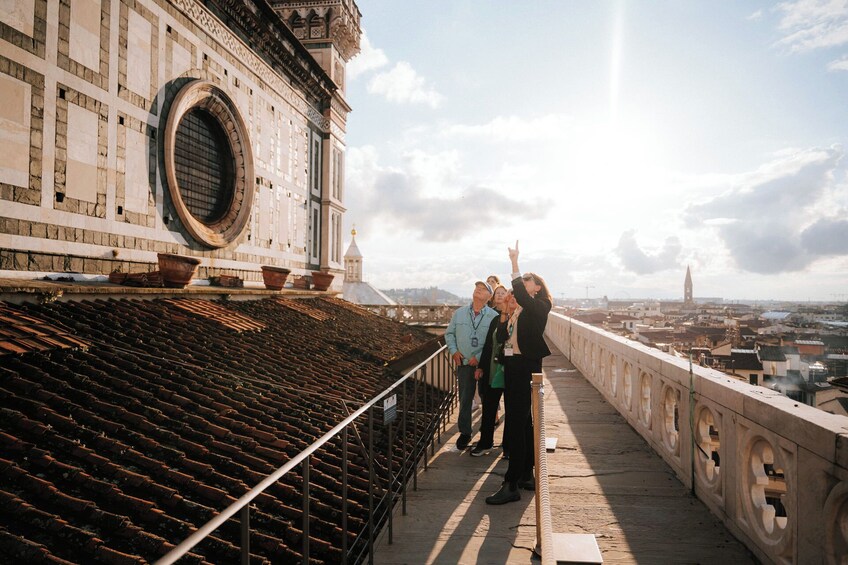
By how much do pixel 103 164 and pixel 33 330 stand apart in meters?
4.73

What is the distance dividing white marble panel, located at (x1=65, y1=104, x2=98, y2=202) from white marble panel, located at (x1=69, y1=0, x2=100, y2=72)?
930 mm

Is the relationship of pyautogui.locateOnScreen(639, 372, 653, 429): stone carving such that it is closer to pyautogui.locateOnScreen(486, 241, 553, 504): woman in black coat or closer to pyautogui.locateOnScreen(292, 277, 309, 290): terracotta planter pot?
pyautogui.locateOnScreen(486, 241, 553, 504): woman in black coat

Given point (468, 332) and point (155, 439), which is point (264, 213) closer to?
point (468, 332)

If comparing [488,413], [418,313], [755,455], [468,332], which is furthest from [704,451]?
[418,313]

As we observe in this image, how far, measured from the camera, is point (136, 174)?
417 inches

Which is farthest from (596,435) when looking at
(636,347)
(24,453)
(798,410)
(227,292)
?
(227,292)

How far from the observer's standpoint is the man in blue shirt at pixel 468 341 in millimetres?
6863

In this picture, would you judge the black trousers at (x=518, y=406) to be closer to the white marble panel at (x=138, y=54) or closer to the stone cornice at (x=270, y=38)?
the white marble panel at (x=138, y=54)

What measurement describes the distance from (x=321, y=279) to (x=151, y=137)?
9625mm

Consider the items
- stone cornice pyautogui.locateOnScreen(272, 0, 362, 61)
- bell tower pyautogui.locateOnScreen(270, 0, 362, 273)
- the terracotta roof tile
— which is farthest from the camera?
stone cornice pyautogui.locateOnScreen(272, 0, 362, 61)

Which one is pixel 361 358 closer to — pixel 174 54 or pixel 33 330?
pixel 33 330

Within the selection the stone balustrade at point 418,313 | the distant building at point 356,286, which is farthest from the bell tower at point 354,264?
the stone balustrade at point 418,313

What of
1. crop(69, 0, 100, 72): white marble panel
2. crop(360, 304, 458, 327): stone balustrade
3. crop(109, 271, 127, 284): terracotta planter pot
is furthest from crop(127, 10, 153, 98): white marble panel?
crop(360, 304, 458, 327): stone balustrade

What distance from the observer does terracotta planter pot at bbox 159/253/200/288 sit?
420 inches
